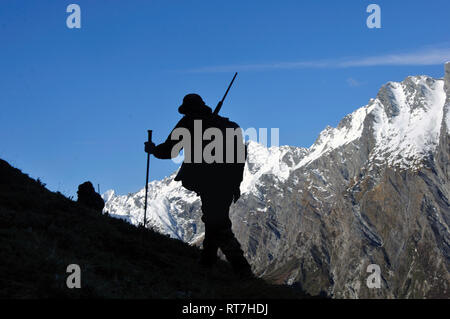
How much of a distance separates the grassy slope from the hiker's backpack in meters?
1.82

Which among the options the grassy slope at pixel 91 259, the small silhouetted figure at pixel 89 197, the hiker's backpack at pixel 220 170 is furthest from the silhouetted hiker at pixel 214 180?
the small silhouetted figure at pixel 89 197

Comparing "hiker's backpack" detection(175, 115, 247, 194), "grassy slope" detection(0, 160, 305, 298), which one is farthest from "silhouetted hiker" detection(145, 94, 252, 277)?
"grassy slope" detection(0, 160, 305, 298)

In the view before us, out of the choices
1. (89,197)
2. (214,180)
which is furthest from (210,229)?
(89,197)

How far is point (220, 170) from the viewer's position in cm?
1404

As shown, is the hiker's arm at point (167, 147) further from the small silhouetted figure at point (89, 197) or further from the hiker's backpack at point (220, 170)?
the small silhouetted figure at point (89, 197)

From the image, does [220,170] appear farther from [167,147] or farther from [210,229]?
[167,147]

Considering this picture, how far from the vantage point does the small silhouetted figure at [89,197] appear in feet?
89.5

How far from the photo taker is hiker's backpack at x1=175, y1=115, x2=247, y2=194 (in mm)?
14016

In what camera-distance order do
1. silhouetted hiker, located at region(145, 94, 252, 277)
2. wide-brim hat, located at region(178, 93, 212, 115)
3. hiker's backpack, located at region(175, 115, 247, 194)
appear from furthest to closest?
wide-brim hat, located at region(178, 93, 212, 115)
hiker's backpack, located at region(175, 115, 247, 194)
silhouetted hiker, located at region(145, 94, 252, 277)

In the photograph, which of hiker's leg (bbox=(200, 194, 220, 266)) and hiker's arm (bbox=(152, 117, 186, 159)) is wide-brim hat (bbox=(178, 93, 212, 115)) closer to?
hiker's arm (bbox=(152, 117, 186, 159))

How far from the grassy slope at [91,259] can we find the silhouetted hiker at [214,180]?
22.0 inches

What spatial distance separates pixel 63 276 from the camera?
9.43 m
